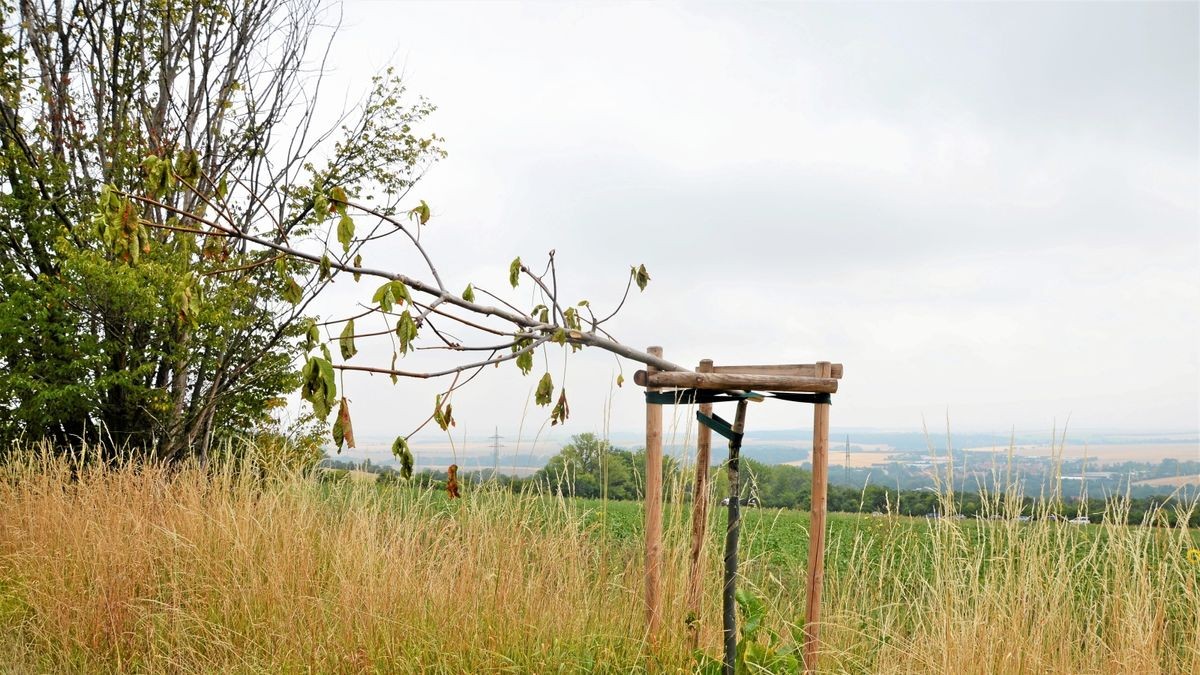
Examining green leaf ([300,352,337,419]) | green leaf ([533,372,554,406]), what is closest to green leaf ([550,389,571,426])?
green leaf ([533,372,554,406])

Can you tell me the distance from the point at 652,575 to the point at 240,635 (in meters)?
2.24

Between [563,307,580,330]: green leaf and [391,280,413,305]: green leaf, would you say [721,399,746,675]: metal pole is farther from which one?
[391,280,413,305]: green leaf

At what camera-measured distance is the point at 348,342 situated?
2557mm

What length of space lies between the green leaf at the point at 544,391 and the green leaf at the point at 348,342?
58 cm

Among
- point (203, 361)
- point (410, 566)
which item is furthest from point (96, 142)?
point (410, 566)

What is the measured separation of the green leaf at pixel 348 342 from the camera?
2.48 meters

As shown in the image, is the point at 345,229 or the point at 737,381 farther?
the point at 737,381

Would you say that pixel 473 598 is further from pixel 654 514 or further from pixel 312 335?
pixel 312 335

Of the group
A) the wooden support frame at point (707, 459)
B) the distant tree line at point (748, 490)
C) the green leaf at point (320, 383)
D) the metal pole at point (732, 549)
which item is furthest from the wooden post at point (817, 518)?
the green leaf at point (320, 383)

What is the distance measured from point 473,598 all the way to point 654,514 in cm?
111

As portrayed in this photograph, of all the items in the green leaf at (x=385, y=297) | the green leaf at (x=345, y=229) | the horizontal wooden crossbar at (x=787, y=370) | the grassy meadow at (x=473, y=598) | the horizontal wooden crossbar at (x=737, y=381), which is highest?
the green leaf at (x=345, y=229)

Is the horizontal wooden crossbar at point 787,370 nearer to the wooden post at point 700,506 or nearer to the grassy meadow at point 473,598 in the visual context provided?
the wooden post at point 700,506

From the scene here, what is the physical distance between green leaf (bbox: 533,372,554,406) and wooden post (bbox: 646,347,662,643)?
0.53 metres

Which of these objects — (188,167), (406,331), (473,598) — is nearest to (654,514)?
(473,598)
